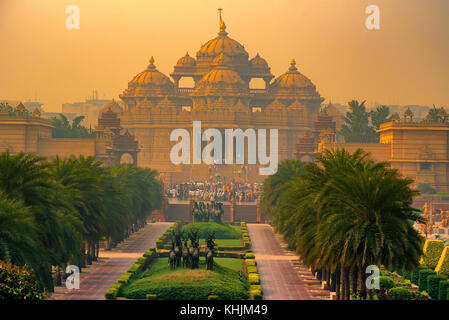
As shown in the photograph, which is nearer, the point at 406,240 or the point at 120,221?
the point at 406,240

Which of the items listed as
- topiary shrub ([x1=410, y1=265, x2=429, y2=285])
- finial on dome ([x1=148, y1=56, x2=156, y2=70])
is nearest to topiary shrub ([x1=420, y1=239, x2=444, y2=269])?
topiary shrub ([x1=410, y1=265, x2=429, y2=285])

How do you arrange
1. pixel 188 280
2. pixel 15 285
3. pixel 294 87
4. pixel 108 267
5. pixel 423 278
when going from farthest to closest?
1. pixel 294 87
2. pixel 108 267
3. pixel 423 278
4. pixel 188 280
5. pixel 15 285

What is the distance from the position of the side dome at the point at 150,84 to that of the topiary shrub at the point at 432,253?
4538 inches

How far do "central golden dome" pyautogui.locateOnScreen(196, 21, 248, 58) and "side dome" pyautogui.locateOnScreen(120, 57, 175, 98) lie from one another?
27.9 feet

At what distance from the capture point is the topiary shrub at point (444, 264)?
48.3 meters

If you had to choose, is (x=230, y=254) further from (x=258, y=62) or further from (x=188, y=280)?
(x=258, y=62)

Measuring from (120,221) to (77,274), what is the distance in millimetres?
9048

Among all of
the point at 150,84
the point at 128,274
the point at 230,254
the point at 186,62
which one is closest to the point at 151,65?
the point at 150,84

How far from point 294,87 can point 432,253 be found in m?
116

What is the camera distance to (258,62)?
174m

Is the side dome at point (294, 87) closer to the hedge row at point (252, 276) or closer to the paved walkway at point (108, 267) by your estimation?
the paved walkway at point (108, 267)

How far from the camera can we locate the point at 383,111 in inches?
6058
